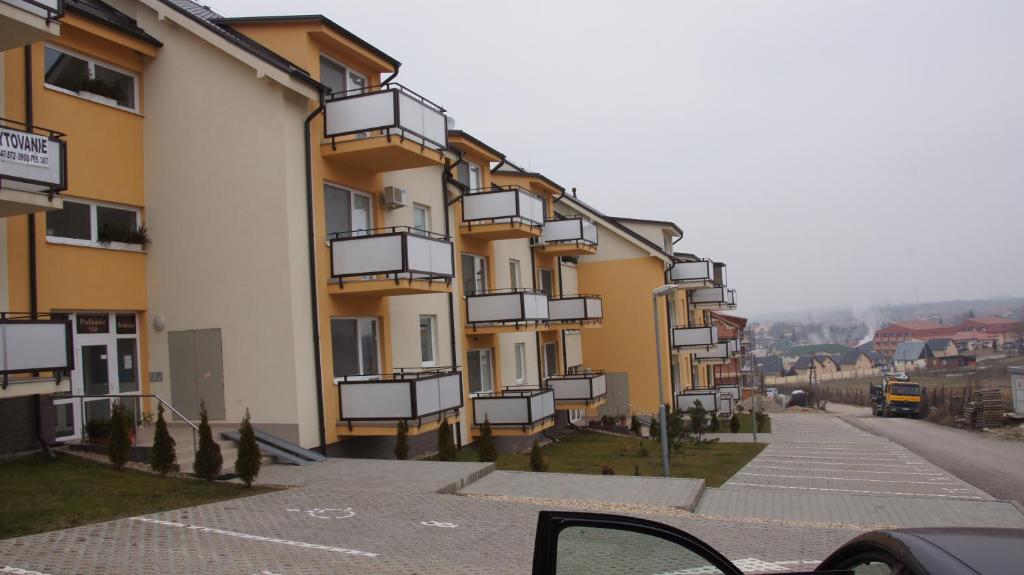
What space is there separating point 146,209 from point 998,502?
59.3 ft

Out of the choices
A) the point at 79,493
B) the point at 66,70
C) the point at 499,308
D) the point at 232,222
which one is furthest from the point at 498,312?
the point at 79,493

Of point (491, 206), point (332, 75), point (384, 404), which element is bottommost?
point (384, 404)

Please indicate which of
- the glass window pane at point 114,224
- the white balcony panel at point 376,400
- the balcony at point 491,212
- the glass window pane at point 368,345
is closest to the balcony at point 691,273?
the balcony at point 491,212

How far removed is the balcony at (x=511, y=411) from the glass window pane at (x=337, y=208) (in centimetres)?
666

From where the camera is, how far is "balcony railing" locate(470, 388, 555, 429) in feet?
67.8

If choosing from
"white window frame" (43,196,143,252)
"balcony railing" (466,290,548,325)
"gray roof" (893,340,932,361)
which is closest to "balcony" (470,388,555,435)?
"balcony railing" (466,290,548,325)

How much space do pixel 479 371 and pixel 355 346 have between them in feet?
22.7

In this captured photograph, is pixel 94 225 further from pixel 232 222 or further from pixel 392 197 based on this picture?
pixel 392 197

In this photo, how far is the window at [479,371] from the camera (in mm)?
22703

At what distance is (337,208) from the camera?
1681 centimetres

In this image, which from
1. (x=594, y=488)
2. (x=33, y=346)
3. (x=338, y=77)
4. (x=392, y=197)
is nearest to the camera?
(x=33, y=346)

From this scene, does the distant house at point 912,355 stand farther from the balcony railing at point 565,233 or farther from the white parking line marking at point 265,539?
the white parking line marking at point 265,539

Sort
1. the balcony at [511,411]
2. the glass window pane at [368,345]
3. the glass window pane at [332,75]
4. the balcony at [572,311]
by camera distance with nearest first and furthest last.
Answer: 1. the glass window pane at [332,75]
2. the glass window pane at [368,345]
3. the balcony at [511,411]
4. the balcony at [572,311]

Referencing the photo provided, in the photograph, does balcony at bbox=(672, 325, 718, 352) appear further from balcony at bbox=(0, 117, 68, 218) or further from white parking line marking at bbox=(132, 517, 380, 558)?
white parking line marking at bbox=(132, 517, 380, 558)
